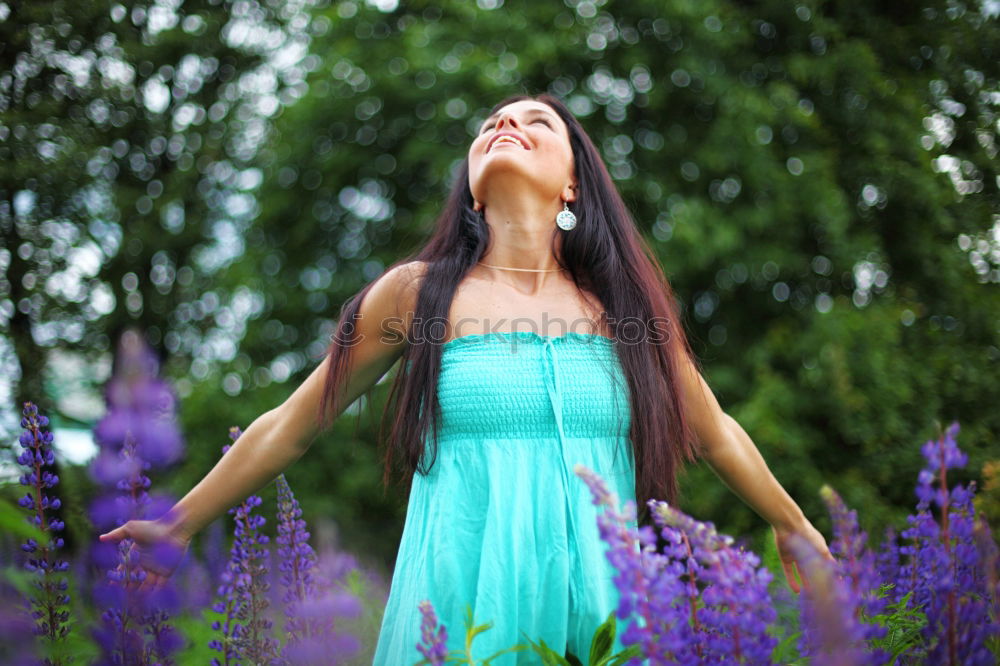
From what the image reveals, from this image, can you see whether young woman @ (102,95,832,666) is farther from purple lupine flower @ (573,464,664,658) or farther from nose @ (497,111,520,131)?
purple lupine flower @ (573,464,664,658)

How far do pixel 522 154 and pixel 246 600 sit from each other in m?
1.30

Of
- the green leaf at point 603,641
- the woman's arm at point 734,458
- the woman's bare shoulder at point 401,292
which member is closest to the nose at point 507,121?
the woman's bare shoulder at point 401,292

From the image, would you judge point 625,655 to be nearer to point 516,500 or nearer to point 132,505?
point 516,500

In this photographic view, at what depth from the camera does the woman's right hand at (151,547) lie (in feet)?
5.92

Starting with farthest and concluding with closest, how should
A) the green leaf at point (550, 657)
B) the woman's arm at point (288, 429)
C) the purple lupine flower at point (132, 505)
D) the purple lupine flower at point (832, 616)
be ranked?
the woman's arm at point (288, 429) < the purple lupine flower at point (132, 505) < the green leaf at point (550, 657) < the purple lupine flower at point (832, 616)

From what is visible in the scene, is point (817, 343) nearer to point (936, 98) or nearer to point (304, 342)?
point (936, 98)

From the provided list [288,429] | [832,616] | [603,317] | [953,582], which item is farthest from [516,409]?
[832,616]

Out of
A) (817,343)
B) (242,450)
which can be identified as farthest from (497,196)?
(817,343)

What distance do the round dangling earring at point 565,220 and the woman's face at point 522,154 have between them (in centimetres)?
5

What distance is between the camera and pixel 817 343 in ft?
17.9

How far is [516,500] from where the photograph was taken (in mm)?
1896

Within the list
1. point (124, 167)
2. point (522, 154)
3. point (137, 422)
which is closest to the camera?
point (137, 422)

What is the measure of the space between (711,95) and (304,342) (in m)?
3.57

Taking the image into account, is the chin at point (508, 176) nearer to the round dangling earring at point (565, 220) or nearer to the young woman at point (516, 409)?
the young woman at point (516, 409)
